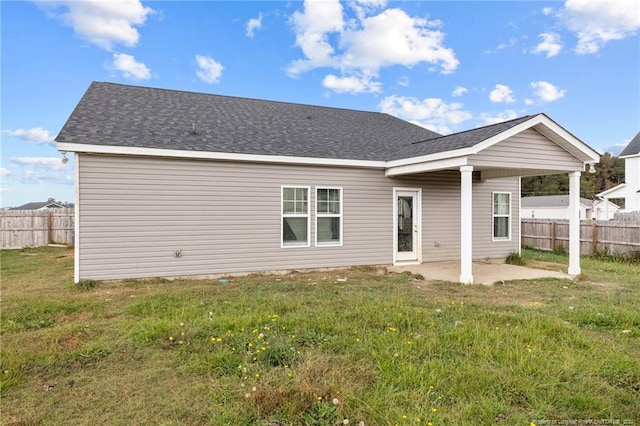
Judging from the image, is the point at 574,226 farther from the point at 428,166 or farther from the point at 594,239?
the point at 594,239

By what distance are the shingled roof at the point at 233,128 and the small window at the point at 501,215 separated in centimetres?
323

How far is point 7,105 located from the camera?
361 inches

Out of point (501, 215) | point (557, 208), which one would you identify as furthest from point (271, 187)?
point (557, 208)

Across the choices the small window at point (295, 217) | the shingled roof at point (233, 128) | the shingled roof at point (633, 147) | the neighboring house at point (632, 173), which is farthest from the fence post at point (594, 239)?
the shingled roof at point (633, 147)

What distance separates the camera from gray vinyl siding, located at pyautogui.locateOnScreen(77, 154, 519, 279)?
729cm

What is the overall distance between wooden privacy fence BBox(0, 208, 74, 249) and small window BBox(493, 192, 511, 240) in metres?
16.7

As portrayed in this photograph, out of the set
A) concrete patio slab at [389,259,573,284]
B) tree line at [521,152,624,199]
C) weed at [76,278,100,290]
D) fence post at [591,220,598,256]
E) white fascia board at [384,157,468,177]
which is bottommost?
concrete patio slab at [389,259,573,284]

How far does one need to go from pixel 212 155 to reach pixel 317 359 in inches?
227

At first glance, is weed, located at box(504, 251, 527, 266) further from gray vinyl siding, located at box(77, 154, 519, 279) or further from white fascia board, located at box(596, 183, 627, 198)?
white fascia board, located at box(596, 183, 627, 198)

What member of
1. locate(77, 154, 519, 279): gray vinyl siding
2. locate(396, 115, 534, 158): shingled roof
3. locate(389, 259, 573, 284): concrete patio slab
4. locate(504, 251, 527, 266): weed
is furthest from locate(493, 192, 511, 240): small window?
locate(396, 115, 534, 158): shingled roof

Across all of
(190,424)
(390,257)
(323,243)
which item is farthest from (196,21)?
(190,424)

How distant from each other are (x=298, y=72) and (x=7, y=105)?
12.0 meters

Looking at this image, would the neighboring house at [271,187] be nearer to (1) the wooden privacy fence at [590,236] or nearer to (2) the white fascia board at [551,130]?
(2) the white fascia board at [551,130]

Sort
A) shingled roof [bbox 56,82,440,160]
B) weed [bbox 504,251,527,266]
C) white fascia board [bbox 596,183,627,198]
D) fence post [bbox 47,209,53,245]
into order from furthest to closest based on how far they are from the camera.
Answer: white fascia board [bbox 596,183,627,198]
fence post [bbox 47,209,53,245]
weed [bbox 504,251,527,266]
shingled roof [bbox 56,82,440,160]
